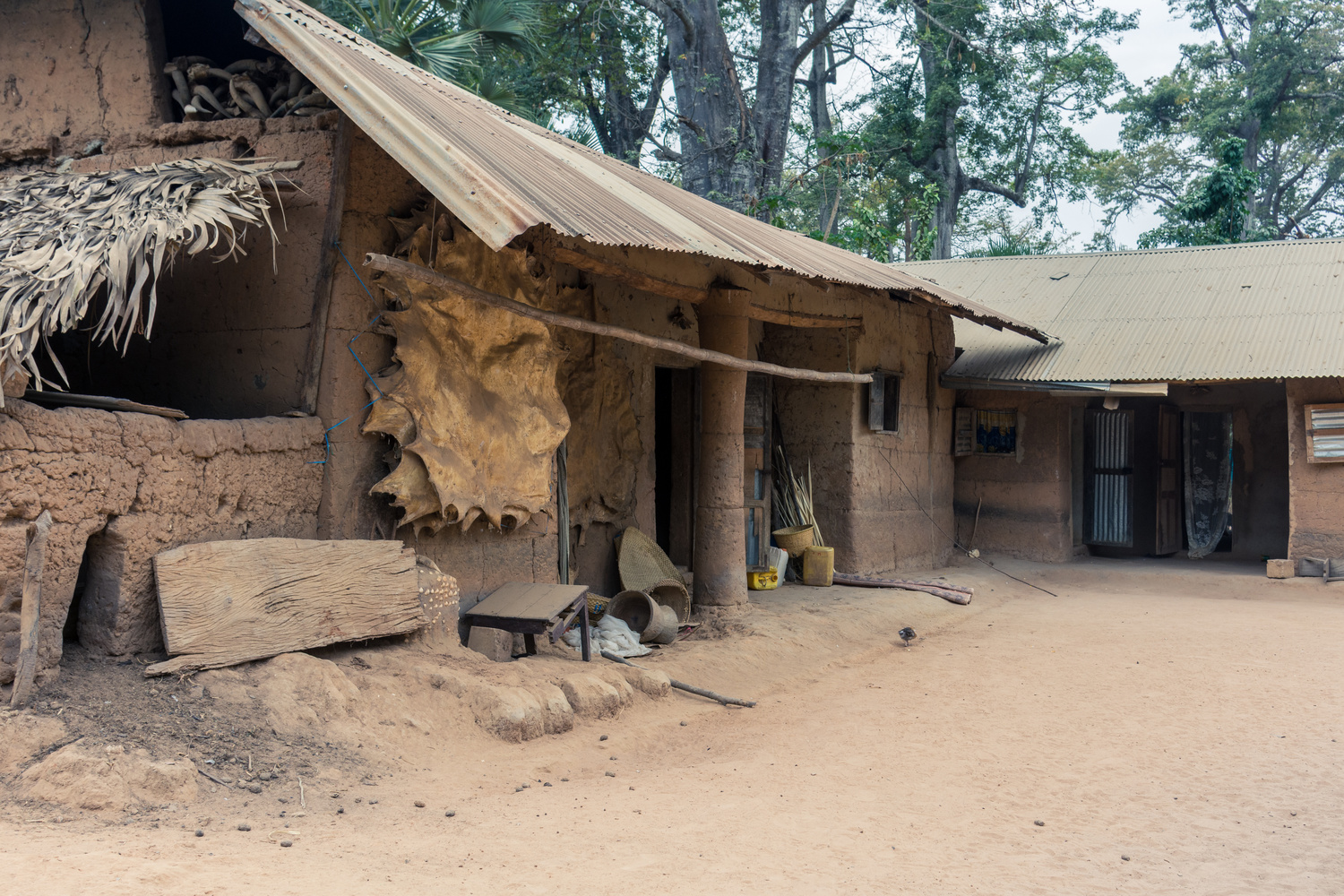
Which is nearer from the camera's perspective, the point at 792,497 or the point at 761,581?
the point at 761,581

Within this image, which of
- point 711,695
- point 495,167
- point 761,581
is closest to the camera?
point 495,167

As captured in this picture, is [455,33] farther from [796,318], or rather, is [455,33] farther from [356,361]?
[356,361]

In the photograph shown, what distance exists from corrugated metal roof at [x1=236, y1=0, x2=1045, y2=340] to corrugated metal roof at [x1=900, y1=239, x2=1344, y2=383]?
15.6ft

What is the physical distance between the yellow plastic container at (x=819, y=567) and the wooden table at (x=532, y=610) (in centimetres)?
416

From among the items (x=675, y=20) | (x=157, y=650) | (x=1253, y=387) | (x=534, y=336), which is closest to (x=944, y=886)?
(x=157, y=650)

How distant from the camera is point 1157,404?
47.0 ft

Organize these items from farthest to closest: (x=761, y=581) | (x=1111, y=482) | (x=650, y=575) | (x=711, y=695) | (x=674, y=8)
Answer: (x=674, y=8) < (x=1111, y=482) < (x=761, y=581) < (x=650, y=575) < (x=711, y=695)

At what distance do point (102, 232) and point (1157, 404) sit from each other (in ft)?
42.9

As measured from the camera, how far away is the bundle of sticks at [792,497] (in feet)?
34.9

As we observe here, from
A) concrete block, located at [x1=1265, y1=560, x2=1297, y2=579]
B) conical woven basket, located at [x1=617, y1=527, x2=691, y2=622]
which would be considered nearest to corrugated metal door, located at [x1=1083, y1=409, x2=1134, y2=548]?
concrete block, located at [x1=1265, y1=560, x2=1297, y2=579]

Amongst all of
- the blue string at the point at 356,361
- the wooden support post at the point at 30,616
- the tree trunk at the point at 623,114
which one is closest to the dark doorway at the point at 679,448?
the blue string at the point at 356,361

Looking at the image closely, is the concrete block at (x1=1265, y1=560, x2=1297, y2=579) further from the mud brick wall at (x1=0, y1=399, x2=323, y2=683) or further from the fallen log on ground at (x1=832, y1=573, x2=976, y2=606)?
the mud brick wall at (x1=0, y1=399, x2=323, y2=683)

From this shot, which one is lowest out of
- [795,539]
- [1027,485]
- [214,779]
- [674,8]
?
[214,779]

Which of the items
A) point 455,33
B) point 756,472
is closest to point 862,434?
point 756,472
